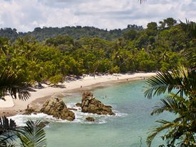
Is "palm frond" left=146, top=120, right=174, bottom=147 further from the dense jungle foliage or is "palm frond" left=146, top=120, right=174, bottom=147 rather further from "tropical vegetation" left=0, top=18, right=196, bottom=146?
the dense jungle foliage

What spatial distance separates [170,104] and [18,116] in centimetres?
3396

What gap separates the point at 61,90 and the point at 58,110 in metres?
22.4

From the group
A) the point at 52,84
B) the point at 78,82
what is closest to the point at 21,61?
the point at 52,84

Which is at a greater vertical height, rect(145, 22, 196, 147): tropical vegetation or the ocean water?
→ rect(145, 22, 196, 147): tropical vegetation

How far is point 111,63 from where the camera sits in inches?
3270

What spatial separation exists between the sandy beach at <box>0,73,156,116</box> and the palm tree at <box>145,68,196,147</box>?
35.4 meters

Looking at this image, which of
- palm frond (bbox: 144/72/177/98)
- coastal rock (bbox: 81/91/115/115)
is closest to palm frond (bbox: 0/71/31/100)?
palm frond (bbox: 144/72/177/98)

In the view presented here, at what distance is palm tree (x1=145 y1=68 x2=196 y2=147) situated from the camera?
5633 mm

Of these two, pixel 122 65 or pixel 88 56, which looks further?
pixel 122 65

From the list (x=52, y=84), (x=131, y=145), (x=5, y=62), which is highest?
(x=5, y=62)

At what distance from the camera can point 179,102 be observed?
595cm

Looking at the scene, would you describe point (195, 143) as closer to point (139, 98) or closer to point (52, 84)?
point (139, 98)

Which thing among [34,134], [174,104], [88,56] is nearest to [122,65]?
[88,56]

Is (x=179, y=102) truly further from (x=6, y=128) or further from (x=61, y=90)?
(x=61, y=90)
